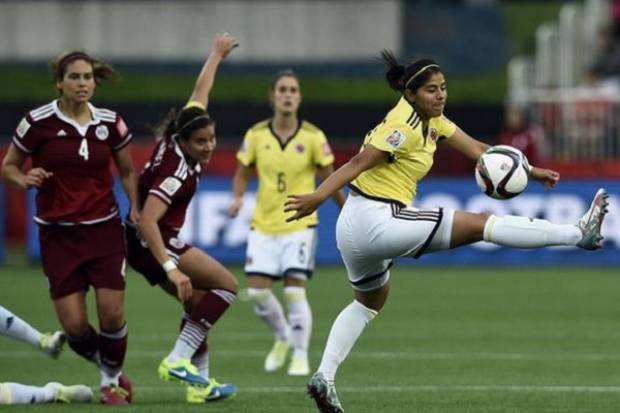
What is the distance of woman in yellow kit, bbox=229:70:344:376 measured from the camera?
43.1 ft

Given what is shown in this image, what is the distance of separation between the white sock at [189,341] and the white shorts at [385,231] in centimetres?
143

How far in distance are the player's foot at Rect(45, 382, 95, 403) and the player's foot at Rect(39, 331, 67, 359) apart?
0.99ft

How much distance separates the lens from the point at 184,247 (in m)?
10.9

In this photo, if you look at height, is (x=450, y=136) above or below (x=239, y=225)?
above

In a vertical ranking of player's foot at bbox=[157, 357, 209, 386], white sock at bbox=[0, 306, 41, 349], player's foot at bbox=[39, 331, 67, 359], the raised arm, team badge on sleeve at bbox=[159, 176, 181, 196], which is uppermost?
the raised arm

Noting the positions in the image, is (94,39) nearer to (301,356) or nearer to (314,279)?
(314,279)

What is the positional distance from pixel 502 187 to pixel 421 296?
29.5 ft

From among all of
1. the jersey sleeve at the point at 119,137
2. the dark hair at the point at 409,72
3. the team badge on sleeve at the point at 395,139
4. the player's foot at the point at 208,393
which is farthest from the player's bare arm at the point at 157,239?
the dark hair at the point at 409,72

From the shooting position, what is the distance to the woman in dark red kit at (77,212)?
1066 cm

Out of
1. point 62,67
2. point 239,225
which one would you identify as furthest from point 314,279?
point 62,67

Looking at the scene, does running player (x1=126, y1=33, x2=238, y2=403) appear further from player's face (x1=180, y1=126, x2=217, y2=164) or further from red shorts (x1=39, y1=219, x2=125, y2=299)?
red shorts (x1=39, y1=219, x2=125, y2=299)

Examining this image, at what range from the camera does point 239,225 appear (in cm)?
2167

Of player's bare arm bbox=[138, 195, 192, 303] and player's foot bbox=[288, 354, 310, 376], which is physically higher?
player's bare arm bbox=[138, 195, 192, 303]

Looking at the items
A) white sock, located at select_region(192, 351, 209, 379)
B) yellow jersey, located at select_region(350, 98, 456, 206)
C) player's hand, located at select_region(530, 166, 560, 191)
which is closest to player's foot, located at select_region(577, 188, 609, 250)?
player's hand, located at select_region(530, 166, 560, 191)
